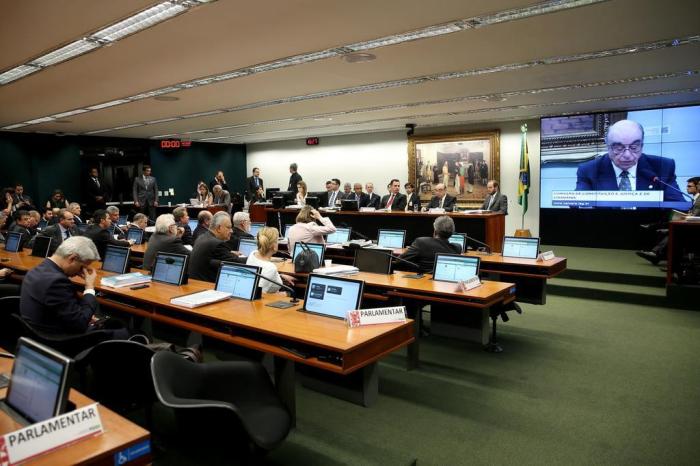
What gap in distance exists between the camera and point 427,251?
474cm

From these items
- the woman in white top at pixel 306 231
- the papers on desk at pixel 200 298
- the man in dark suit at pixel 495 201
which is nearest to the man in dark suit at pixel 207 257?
the papers on desk at pixel 200 298

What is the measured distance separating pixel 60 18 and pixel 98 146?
1076 centimetres

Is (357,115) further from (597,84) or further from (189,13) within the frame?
(189,13)

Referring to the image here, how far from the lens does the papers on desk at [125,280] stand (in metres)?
4.17

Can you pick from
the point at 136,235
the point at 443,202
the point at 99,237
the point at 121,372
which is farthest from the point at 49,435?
the point at 443,202

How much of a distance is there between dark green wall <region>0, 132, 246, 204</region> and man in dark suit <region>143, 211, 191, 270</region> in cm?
943

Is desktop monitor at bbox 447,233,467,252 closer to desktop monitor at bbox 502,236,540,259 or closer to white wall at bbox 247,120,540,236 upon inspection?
desktop monitor at bbox 502,236,540,259

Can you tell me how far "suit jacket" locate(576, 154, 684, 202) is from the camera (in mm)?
9008

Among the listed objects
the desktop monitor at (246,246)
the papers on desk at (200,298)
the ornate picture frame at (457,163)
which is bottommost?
the papers on desk at (200,298)

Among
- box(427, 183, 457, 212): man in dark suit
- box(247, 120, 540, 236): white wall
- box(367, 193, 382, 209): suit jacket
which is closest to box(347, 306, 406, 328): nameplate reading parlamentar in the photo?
box(427, 183, 457, 212): man in dark suit

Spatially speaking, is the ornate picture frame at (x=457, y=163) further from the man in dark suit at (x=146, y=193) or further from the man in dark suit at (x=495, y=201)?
the man in dark suit at (x=146, y=193)

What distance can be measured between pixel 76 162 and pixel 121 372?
12555 mm

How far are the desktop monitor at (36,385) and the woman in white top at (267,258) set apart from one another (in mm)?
1947

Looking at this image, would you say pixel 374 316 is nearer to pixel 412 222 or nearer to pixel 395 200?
pixel 412 222
